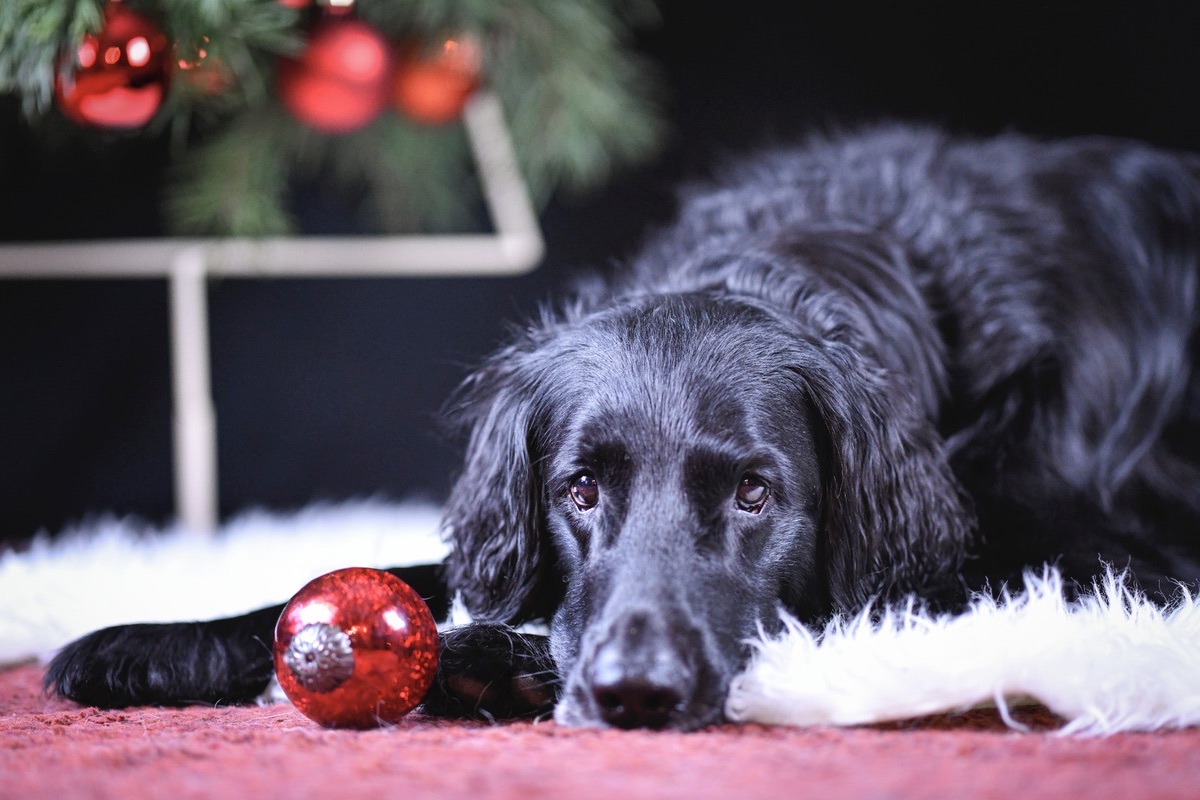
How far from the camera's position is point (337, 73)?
212 cm

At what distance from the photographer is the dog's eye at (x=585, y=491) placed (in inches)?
61.3

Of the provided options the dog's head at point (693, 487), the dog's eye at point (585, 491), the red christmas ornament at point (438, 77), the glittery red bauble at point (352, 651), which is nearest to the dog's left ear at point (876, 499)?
the dog's head at point (693, 487)

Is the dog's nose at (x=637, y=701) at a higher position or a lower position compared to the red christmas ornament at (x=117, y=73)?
lower

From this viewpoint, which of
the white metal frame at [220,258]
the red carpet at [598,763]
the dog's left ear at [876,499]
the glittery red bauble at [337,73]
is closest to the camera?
the red carpet at [598,763]

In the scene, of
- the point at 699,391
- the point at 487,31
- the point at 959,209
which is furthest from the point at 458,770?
the point at 487,31

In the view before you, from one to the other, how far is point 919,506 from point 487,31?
134 centimetres

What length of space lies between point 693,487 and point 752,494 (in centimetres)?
10

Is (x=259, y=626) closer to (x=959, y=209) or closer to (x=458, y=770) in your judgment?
(x=458, y=770)

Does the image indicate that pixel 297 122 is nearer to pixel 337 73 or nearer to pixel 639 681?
pixel 337 73

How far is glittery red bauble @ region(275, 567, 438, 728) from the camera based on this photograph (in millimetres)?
1235

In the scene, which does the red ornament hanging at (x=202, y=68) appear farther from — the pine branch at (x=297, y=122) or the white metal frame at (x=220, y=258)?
the white metal frame at (x=220, y=258)

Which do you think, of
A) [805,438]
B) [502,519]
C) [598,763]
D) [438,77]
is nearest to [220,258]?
[438,77]

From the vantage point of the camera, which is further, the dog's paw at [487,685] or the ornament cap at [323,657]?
the dog's paw at [487,685]

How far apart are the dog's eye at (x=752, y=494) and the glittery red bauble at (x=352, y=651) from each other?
0.46 metres
